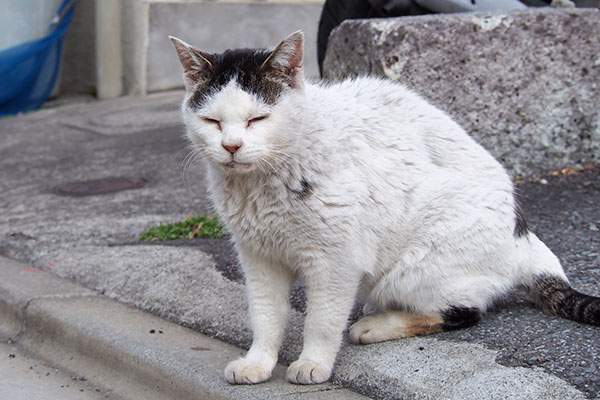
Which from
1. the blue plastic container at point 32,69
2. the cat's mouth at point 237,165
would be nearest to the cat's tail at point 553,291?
the cat's mouth at point 237,165

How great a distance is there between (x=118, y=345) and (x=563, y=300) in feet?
6.23

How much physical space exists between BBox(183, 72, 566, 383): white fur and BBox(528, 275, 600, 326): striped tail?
53 mm

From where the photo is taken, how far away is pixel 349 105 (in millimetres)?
3102

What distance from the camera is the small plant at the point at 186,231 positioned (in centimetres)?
456

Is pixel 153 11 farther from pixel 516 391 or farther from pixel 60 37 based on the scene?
pixel 516 391

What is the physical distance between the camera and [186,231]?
4.63 meters

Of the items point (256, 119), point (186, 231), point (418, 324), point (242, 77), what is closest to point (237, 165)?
point (256, 119)

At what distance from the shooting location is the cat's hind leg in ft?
9.89

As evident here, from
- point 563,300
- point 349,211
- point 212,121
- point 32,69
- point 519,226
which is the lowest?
point 32,69

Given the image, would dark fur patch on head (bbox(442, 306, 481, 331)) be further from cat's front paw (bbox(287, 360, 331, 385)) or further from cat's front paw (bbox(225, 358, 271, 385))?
cat's front paw (bbox(225, 358, 271, 385))

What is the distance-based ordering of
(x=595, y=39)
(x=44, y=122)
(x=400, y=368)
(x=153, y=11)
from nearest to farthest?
(x=400, y=368)
(x=595, y=39)
(x=44, y=122)
(x=153, y=11)

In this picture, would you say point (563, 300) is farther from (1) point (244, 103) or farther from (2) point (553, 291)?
(1) point (244, 103)

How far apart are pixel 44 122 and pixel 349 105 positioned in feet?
19.7

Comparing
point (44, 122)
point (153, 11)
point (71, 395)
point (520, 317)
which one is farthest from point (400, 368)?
point (153, 11)
